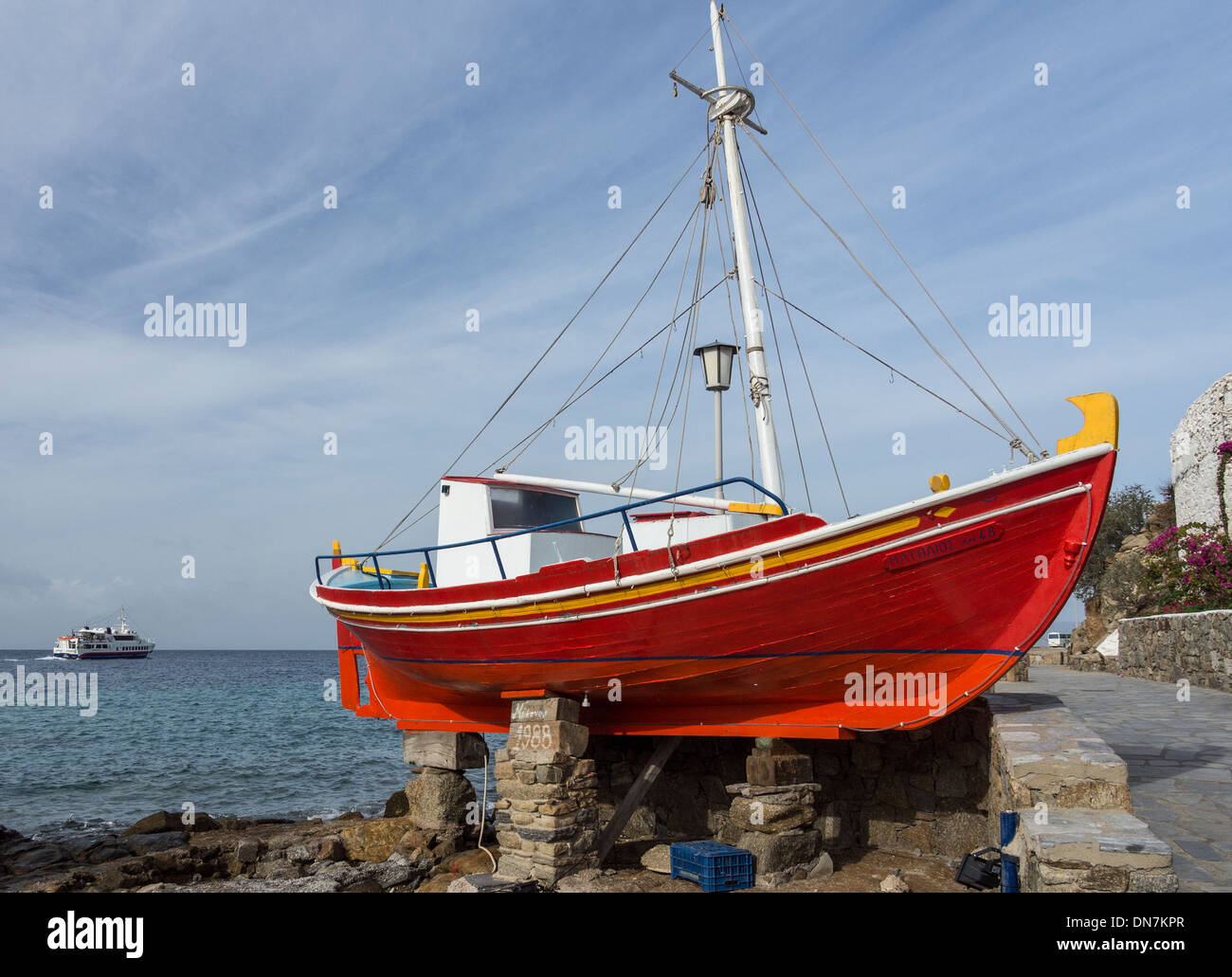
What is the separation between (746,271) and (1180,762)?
295 inches

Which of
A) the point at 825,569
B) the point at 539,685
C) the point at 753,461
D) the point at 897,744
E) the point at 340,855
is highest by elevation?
the point at 753,461

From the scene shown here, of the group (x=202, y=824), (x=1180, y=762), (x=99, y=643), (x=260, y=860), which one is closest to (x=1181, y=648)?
(x=1180, y=762)

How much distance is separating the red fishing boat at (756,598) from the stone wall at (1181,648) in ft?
29.1

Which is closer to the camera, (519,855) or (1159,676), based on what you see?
(519,855)

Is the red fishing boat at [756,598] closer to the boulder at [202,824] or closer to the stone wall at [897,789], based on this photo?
the stone wall at [897,789]

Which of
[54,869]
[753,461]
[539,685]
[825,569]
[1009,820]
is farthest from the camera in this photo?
[54,869]

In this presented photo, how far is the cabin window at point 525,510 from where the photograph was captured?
496 inches

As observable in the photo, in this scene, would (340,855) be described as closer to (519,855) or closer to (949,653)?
(519,855)

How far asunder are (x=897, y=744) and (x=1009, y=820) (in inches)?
132

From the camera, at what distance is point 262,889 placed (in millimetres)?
10992

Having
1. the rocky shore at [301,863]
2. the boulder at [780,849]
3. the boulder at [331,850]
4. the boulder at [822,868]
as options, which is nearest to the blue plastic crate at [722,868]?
the boulder at [780,849]

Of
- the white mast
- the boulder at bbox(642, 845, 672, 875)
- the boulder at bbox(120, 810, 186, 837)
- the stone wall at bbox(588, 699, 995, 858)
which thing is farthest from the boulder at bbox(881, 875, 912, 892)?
the boulder at bbox(120, 810, 186, 837)
